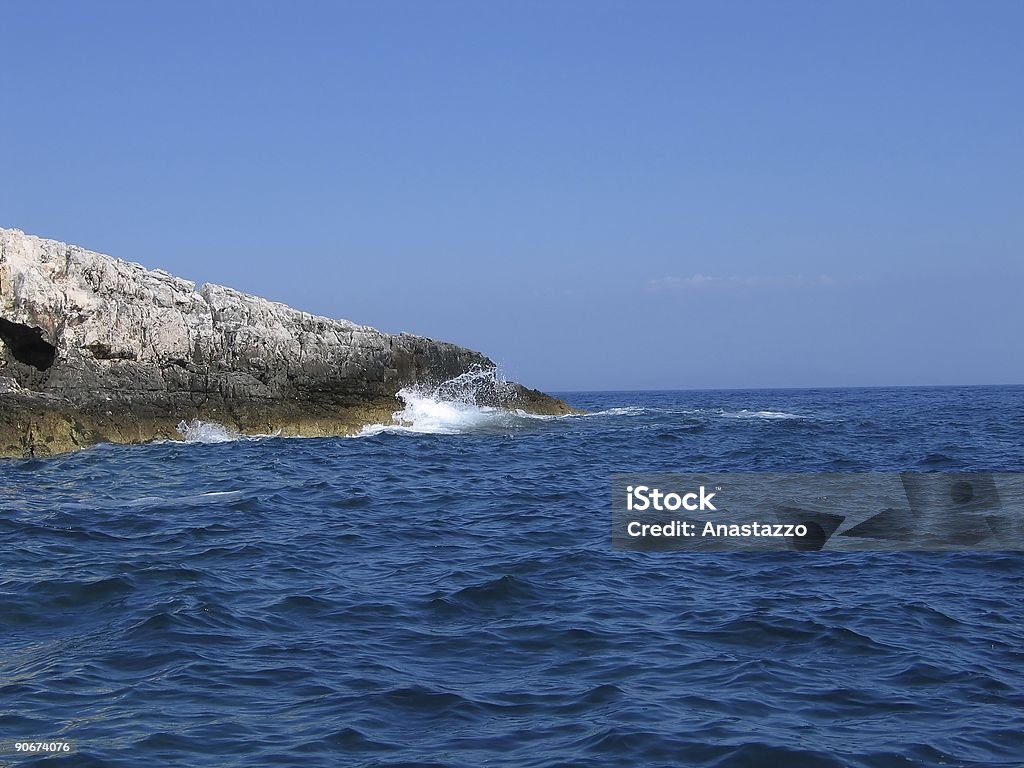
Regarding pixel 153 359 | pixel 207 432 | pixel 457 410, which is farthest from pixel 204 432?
pixel 457 410

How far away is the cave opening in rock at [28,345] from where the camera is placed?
941 inches

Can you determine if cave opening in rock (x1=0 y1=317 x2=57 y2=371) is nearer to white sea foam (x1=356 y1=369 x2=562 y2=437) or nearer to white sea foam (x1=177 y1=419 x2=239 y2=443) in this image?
white sea foam (x1=177 y1=419 x2=239 y2=443)

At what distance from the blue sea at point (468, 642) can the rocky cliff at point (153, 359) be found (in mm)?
8993

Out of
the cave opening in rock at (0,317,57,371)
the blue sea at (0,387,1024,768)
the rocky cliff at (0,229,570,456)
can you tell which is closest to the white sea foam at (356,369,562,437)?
the rocky cliff at (0,229,570,456)

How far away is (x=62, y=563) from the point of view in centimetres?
1081

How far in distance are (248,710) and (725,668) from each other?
3676 millimetres

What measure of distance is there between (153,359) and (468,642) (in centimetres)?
2039

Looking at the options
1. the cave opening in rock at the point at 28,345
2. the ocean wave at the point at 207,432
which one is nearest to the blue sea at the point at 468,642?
the cave opening in rock at the point at 28,345

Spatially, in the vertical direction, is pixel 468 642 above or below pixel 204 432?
below

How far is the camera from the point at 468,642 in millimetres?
8328

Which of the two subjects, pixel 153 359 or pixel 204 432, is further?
pixel 204 432

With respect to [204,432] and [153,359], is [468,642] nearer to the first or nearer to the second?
[204,432]

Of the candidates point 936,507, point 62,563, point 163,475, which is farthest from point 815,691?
point 163,475

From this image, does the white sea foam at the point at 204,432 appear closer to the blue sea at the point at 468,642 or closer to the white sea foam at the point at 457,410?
the white sea foam at the point at 457,410
